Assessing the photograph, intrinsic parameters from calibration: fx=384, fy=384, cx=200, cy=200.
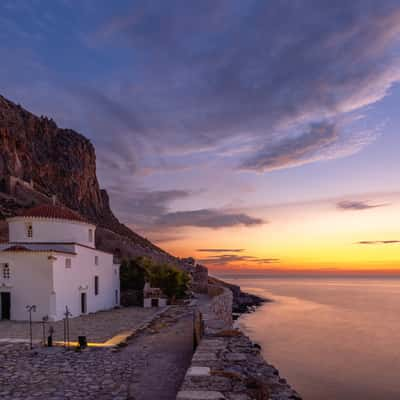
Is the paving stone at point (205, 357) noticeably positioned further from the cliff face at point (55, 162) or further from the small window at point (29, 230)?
the cliff face at point (55, 162)

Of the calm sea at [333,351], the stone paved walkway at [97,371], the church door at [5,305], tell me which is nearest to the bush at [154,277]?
the calm sea at [333,351]

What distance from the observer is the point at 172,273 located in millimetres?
32281

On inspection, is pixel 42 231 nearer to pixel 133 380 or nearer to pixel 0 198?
pixel 133 380

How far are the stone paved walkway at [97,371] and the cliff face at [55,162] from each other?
2981 inches

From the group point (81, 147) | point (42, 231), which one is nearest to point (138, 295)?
point (42, 231)

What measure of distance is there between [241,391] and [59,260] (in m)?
19.0

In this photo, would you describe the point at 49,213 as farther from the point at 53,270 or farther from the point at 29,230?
the point at 53,270

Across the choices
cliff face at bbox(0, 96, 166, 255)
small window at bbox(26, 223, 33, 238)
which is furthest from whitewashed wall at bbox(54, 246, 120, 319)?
cliff face at bbox(0, 96, 166, 255)

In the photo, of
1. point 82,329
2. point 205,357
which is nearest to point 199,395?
point 205,357

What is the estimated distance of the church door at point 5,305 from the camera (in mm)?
22438

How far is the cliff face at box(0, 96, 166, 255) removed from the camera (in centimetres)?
9161

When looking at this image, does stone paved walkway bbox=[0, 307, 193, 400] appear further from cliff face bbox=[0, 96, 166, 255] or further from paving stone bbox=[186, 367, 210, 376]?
cliff face bbox=[0, 96, 166, 255]

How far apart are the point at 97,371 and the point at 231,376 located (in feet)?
14.8

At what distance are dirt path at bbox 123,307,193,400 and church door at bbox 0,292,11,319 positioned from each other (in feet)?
30.9
